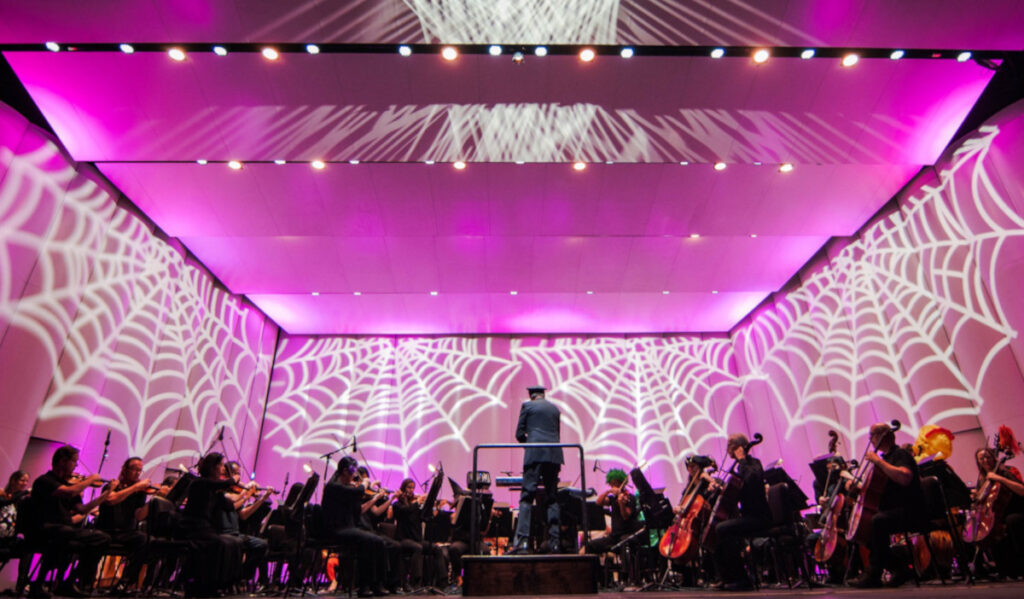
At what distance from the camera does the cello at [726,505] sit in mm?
4176

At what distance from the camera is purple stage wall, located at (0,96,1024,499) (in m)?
5.90

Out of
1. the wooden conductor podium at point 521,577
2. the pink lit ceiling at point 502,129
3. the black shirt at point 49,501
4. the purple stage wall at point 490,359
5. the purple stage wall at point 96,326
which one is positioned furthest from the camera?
the purple stage wall at point 490,359

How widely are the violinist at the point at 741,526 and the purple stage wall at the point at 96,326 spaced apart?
256 inches

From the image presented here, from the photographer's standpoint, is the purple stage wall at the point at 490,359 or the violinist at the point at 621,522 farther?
the purple stage wall at the point at 490,359

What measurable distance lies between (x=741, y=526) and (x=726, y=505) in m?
0.27

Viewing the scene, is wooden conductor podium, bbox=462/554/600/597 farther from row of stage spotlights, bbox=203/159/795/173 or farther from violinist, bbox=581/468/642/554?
row of stage spotlights, bbox=203/159/795/173

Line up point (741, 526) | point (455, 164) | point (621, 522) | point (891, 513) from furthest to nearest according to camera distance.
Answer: point (455, 164), point (621, 522), point (741, 526), point (891, 513)

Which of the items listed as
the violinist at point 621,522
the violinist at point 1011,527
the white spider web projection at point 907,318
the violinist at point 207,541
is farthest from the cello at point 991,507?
the violinist at point 207,541

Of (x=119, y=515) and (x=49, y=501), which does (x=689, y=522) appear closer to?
(x=119, y=515)

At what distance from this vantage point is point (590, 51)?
5316 millimetres

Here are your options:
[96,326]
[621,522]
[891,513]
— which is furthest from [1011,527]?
[96,326]

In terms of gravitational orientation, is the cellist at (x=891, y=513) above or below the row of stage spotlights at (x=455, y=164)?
below

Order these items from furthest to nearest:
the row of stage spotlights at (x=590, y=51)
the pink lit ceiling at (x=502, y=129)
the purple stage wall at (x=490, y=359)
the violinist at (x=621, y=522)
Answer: the purple stage wall at (x=490, y=359) → the violinist at (x=621, y=522) → the row of stage spotlights at (x=590, y=51) → the pink lit ceiling at (x=502, y=129)

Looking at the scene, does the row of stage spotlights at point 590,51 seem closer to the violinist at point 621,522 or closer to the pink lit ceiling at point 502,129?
the pink lit ceiling at point 502,129
